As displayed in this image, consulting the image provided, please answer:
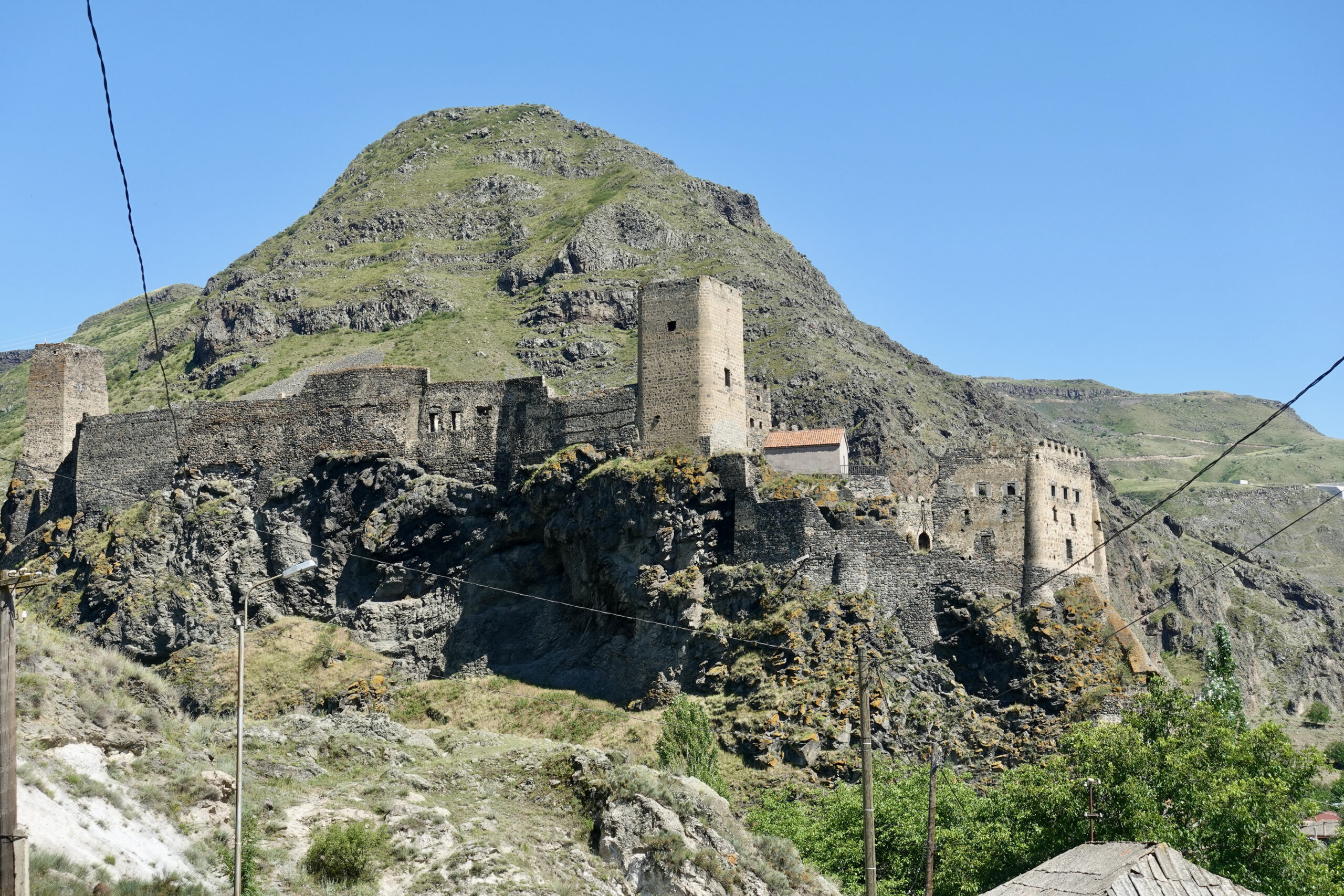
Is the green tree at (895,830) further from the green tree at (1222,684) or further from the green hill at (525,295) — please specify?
the green hill at (525,295)

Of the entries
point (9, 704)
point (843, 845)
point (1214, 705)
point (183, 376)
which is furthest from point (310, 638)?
point (183, 376)

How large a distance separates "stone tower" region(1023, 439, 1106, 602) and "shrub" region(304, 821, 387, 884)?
29952 mm

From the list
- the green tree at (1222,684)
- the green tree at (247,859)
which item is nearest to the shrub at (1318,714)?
the green tree at (1222,684)

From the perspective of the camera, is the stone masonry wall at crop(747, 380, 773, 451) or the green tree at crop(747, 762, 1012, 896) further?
the stone masonry wall at crop(747, 380, 773, 451)

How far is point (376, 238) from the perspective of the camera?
425 ft

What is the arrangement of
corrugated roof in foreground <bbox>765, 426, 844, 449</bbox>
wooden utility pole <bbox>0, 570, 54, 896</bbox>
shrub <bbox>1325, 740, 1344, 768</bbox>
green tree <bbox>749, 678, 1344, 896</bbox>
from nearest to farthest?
wooden utility pole <bbox>0, 570, 54, 896</bbox>, green tree <bbox>749, 678, 1344, 896</bbox>, corrugated roof in foreground <bbox>765, 426, 844, 449</bbox>, shrub <bbox>1325, 740, 1344, 768</bbox>

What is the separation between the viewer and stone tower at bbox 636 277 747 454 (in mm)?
54156

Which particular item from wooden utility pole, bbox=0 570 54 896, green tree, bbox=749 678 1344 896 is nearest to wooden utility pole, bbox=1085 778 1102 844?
green tree, bbox=749 678 1344 896

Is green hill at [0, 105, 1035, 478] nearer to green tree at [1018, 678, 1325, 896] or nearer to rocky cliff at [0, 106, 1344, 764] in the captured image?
rocky cliff at [0, 106, 1344, 764]

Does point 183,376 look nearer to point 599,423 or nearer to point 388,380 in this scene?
point 388,380

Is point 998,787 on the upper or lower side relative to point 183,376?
lower

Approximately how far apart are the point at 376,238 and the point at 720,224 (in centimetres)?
3059

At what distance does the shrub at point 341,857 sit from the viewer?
26.6m

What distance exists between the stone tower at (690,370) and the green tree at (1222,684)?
19055 mm
